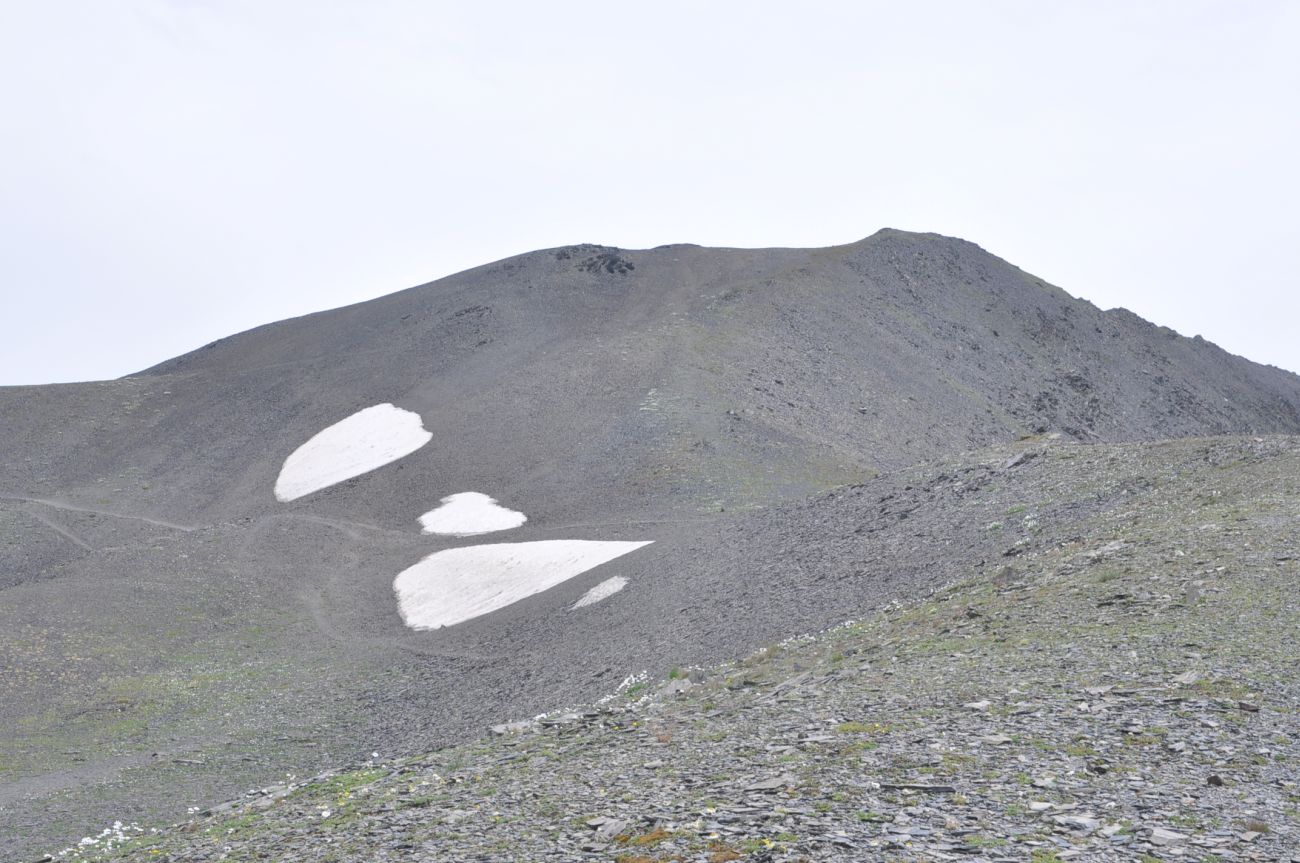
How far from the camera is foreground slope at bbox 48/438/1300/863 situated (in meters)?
10.4

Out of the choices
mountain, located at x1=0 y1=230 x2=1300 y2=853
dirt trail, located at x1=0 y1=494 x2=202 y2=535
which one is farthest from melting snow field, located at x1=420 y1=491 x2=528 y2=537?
dirt trail, located at x1=0 y1=494 x2=202 y2=535

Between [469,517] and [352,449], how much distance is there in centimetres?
1382

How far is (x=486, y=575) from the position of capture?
132 ft

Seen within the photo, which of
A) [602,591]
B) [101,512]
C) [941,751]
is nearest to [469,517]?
[602,591]

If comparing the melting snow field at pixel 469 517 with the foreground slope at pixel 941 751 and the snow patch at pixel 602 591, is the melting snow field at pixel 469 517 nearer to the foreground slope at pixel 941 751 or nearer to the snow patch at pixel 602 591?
the snow patch at pixel 602 591

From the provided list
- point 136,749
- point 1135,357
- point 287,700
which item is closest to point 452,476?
point 287,700

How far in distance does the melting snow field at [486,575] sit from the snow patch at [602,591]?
317 cm

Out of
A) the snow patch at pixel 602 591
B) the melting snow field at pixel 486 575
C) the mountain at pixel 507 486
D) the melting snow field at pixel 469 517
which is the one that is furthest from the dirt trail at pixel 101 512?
the snow patch at pixel 602 591

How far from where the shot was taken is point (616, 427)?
55.9 meters

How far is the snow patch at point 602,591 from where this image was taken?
33.1 meters

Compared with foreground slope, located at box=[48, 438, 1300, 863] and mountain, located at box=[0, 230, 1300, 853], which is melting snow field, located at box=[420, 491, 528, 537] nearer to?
mountain, located at box=[0, 230, 1300, 853]

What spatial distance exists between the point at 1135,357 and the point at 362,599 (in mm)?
65290

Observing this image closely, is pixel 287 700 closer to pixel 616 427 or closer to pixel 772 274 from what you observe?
pixel 616 427

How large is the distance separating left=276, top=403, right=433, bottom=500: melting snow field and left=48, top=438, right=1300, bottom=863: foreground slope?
38128mm
